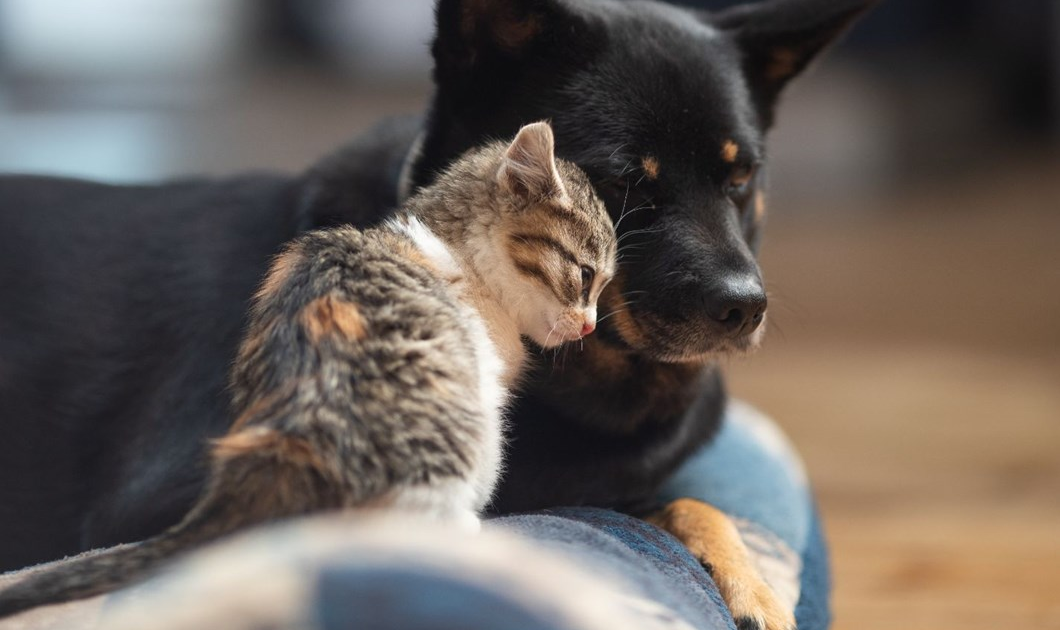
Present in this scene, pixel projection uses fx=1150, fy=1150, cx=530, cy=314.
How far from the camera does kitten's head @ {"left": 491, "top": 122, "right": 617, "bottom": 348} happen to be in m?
1.32

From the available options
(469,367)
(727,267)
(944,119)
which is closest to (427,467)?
(469,367)

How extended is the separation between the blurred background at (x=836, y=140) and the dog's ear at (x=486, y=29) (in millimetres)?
2159

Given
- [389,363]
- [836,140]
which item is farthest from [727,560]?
[836,140]

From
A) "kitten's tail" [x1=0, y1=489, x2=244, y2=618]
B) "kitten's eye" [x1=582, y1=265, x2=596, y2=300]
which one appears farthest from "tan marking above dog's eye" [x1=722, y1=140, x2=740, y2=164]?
"kitten's tail" [x1=0, y1=489, x2=244, y2=618]

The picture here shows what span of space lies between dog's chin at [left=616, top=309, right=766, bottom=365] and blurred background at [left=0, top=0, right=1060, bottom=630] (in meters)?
2.05

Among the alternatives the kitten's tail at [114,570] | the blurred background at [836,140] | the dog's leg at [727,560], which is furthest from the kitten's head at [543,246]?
the blurred background at [836,140]

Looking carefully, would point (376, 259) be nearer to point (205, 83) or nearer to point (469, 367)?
point (469, 367)

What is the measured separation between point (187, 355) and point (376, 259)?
59cm

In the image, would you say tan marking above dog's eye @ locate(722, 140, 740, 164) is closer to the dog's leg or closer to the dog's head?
the dog's head

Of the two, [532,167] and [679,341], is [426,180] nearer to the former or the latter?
[532,167]

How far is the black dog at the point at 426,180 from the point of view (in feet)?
4.90

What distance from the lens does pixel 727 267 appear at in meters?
1.46

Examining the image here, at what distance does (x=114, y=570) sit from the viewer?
1005 mm

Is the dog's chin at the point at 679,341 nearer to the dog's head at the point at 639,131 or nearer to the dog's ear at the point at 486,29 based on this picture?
the dog's head at the point at 639,131
